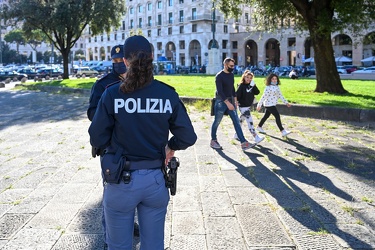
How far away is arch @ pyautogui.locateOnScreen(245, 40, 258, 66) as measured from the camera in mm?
72750

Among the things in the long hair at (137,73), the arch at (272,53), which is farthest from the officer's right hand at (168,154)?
the arch at (272,53)

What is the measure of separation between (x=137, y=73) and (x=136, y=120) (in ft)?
0.91

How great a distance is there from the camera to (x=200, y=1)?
69.6m

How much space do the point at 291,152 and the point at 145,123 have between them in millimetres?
5160

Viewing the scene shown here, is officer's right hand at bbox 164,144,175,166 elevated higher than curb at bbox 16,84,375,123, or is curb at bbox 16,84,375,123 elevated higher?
officer's right hand at bbox 164,144,175,166

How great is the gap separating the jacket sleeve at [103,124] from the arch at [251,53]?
71.4 metres

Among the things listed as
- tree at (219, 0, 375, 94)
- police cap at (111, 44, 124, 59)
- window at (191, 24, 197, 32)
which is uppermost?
window at (191, 24, 197, 32)

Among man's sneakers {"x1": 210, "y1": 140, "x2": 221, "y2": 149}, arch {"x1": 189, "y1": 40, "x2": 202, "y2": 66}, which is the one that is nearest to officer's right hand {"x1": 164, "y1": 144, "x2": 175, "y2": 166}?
man's sneakers {"x1": 210, "y1": 140, "x2": 221, "y2": 149}

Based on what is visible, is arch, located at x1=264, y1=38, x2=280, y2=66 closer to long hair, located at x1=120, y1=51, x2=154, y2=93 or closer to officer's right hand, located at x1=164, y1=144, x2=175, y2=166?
officer's right hand, located at x1=164, y1=144, x2=175, y2=166

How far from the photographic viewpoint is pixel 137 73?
2.39 m

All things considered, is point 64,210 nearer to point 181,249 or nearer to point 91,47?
point 181,249

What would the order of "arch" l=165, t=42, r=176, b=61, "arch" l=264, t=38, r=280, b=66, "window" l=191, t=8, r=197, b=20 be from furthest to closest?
"arch" l=165, t=42, r=176, b=61 < "arch" l=264, t=38, r=280, b=66 < "window" l=191, t=8, r=197, b=20

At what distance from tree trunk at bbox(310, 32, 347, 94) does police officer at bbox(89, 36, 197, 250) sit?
1397 centimetres

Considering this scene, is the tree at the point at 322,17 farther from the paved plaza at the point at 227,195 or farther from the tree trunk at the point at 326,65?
Result: the paved plaza at the point at 227,195
